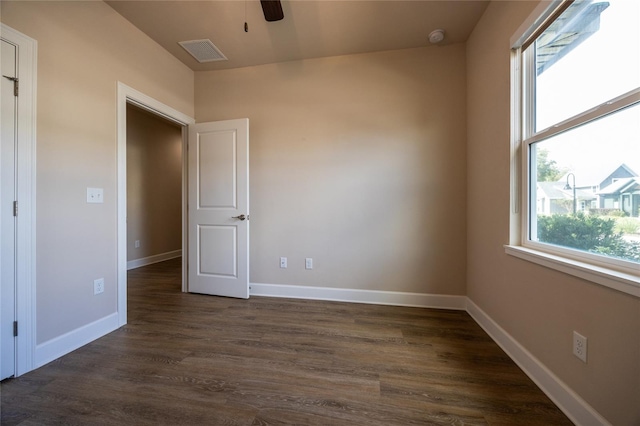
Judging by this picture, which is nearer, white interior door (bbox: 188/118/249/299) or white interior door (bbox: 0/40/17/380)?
white interior door (bbox: 0/40/17/380)

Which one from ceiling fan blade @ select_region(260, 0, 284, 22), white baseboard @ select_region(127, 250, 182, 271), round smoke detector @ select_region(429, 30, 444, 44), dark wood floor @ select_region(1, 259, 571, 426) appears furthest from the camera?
white baseboard @ select_region(127, 250, 182, 271)

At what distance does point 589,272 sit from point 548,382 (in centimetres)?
72

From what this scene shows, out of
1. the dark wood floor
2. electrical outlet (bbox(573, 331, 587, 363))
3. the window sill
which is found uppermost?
the window sill

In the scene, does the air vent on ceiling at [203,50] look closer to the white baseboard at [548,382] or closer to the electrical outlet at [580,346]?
the electrical outlet at [580,346]

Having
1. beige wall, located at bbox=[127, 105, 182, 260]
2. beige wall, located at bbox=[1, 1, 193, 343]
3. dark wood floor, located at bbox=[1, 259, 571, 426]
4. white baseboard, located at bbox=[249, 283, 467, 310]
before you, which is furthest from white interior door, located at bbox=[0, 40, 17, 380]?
beige wall, located at bbox=[127, 105, 182, 260]

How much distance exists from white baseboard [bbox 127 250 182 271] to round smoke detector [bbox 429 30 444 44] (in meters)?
5.39

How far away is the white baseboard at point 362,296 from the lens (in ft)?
7.95

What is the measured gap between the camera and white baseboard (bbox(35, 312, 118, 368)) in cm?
156

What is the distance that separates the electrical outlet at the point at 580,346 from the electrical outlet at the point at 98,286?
3234 mm

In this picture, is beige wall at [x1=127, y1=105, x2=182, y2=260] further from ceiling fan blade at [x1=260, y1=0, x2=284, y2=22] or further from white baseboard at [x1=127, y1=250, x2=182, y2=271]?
ceiling fan blade at [x1=260, y1=0, x2=284, y2=22]

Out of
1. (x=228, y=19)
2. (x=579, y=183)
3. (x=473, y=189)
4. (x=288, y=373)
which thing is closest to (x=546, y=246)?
(x=579, y=183)

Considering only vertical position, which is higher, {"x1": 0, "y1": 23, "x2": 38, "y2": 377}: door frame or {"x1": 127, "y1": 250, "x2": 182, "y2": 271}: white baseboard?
{"x1": 0, "y1": 23, "x2": 38, "y2": 377}: door frame

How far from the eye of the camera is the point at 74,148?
1.75 m

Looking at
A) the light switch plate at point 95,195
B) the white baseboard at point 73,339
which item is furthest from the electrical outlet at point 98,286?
the light switch plate at point 95,195
